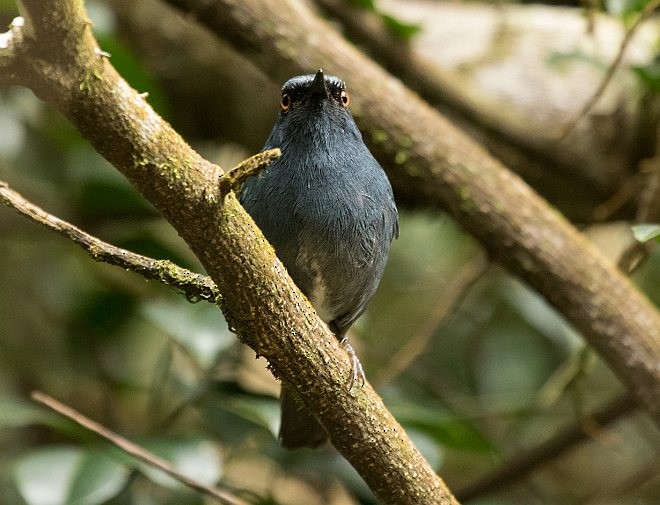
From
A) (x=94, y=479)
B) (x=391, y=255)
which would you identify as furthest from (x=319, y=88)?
(x=391, y=255)

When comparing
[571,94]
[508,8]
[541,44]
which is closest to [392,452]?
[571,94]

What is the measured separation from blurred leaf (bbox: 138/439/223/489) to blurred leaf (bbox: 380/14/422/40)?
85.8 inches

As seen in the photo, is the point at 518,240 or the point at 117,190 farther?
the point at 117,190

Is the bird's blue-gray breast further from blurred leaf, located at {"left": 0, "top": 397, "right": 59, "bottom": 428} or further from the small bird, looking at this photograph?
blurred leaf, located at {"left": 0, "top": 397, "right": 59, "bottom": 428}

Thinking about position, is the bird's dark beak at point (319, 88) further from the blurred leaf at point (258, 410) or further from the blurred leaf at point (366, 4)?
the blurred leaf at point (366, 4)

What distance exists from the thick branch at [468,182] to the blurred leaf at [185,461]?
1.44m

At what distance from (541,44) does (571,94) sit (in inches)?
16.0

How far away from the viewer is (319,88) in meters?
2.95

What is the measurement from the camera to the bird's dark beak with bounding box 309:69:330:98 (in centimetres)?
291

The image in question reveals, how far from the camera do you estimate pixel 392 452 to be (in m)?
2.38

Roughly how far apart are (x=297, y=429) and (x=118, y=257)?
144 cm

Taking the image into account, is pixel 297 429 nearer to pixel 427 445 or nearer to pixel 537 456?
pixel 427 445

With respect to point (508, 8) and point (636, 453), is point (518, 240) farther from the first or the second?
point (636, 453)

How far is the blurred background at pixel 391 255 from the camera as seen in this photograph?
13.2ft
